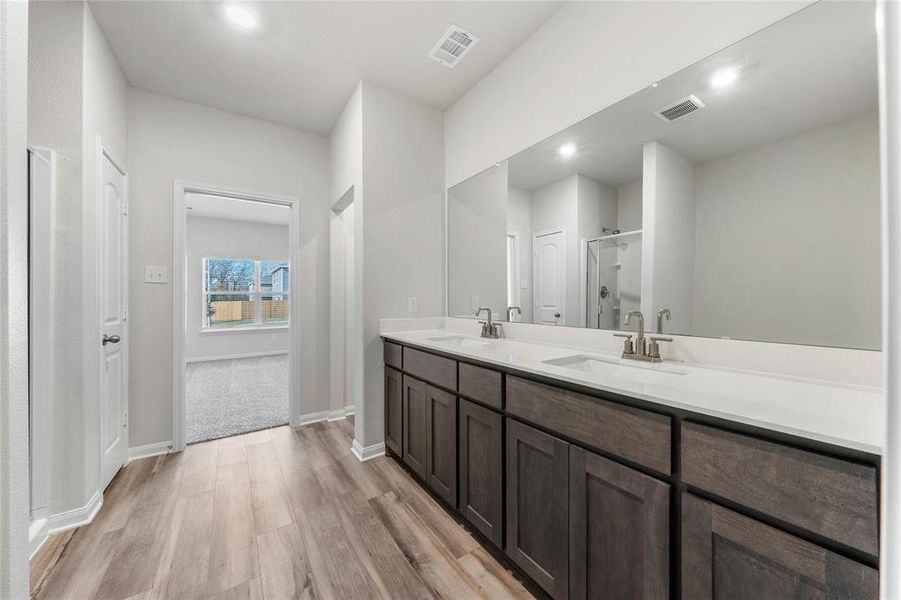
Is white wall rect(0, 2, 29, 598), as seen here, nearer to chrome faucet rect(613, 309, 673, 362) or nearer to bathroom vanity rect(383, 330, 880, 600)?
bathroom vanity rect(383, 330, 880, 600)

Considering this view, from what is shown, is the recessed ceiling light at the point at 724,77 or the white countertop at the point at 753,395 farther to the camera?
the recessed ceiling light at the point at 724,77

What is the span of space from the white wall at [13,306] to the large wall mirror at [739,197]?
1.91 meters

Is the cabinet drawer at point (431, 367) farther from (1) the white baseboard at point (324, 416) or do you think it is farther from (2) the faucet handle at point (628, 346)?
(1) the white baseboard at point (324, 416)

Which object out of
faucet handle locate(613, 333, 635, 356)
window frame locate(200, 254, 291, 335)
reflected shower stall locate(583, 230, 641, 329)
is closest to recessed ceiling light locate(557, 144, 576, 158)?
reflected shower stall locate(583, 230, 641, 329)

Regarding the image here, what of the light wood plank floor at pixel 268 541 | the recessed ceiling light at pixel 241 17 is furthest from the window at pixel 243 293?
the recessed ceiling light at pixel 241 17

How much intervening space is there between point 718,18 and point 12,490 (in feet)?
7.89

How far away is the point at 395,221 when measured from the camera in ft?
8.59

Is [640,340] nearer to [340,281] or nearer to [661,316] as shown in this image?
[661,316]

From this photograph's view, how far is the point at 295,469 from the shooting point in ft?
7.68

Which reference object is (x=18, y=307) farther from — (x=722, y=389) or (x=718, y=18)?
(x=718, y=18)

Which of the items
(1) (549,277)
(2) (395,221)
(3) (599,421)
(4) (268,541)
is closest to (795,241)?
(3) (599,421)

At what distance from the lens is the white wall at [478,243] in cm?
233

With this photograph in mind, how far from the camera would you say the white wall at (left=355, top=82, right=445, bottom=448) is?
98.9 inches

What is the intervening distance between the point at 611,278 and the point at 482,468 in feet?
3.62
